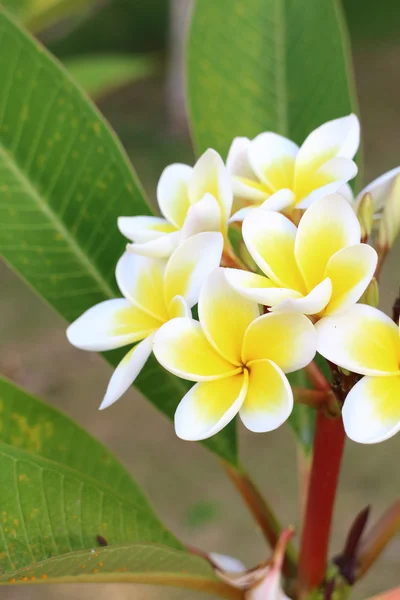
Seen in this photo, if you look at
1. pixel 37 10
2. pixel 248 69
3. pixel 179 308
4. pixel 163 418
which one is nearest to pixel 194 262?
pixel 179 308

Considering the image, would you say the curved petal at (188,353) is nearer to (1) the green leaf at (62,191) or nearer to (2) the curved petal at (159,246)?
(2) the curved petal at (159,246)

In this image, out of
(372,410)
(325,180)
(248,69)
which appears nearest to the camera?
(372,410)

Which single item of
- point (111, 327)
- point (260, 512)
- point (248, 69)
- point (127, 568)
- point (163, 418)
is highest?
point (248, 69)

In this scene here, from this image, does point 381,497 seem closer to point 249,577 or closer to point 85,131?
point 249,577

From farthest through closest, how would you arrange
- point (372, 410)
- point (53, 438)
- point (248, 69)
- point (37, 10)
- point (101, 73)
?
point (37, 10), point (101, 73), point (248, 69), point (53, 438), point (372, 410)

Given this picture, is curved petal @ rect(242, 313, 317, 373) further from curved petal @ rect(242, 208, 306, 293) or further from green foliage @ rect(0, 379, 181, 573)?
green foliage @ rect(0, 379, 181, 573)

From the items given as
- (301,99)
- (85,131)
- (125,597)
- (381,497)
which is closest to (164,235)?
(85,131)

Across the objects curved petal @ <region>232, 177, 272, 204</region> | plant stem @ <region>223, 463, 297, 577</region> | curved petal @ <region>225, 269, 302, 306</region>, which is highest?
curved petal @ <region>232, 177, 272, 204</region>

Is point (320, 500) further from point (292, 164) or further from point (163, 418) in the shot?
point (163, 418)

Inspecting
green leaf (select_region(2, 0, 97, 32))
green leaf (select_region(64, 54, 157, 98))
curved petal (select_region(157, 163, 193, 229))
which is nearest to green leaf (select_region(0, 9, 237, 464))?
curved petal (select_region(157, 163, 193, 229))
